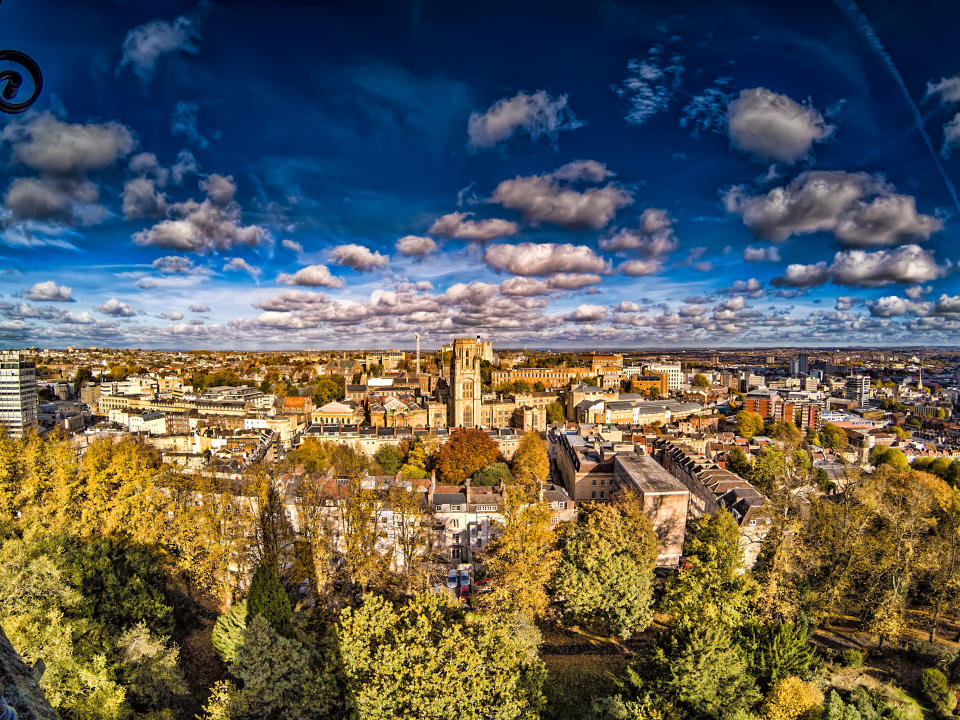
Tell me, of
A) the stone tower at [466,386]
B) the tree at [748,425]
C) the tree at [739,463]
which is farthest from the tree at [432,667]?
the tree at [748,425]

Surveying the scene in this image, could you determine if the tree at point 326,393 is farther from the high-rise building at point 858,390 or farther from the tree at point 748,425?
the high-rise building at point 858,390

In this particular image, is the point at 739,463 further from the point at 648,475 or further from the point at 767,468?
the point at 648,475

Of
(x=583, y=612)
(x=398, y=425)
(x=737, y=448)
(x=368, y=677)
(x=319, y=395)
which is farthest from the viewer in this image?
(x=319, y=395)

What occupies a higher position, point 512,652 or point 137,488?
point 137,488

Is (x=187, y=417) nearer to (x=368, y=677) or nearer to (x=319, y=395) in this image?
(x=319, y=395)

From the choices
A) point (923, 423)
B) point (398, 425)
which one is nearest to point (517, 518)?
point (398, 425)

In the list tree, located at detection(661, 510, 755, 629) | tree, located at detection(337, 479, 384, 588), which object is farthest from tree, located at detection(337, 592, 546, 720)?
tree, located at detection(337, 479, 384, 588)

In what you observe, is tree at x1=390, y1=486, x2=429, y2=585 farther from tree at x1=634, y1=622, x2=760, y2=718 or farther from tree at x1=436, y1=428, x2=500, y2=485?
tree at x1=436, y1=428, x2=500, y2=485

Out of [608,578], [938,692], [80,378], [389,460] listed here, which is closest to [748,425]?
[389,460]
